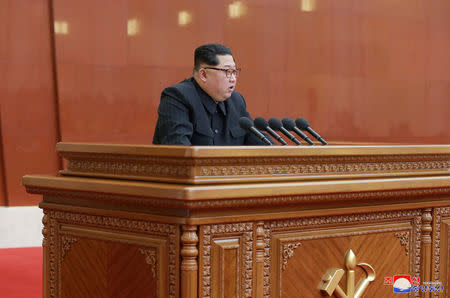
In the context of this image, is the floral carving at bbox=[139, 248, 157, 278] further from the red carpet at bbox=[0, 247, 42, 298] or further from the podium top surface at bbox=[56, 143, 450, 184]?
the red carpet at bbox=[0, 247, 42, 298]

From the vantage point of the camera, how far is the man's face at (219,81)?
277 cm

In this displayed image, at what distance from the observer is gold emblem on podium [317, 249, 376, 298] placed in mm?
2188

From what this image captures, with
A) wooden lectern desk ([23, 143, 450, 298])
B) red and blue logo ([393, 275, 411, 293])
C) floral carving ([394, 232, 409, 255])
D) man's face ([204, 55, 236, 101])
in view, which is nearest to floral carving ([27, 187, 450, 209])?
wooden lectern desk ([23, 143, 450, 298])

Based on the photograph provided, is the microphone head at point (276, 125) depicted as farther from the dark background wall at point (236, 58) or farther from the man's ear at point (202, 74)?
the dark background wall at point (236, 58)

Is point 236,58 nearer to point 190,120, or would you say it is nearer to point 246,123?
point 190,120

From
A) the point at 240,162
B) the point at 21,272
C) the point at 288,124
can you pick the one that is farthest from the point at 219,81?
the point at 21,272

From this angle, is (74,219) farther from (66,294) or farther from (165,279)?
(165,279)

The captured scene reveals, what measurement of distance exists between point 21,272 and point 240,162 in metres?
2.79

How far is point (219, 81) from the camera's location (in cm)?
278

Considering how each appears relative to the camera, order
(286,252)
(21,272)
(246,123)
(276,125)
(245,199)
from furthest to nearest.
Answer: (21,272) → (276,125) → (246,123) → (286,252) → (245,199)

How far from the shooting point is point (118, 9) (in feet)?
18.1

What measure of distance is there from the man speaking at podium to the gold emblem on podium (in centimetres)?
75

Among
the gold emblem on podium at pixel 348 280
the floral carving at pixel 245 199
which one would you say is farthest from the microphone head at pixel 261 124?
the gold emblem on podium at pixel 348 280

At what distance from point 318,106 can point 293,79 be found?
0.38 metres
